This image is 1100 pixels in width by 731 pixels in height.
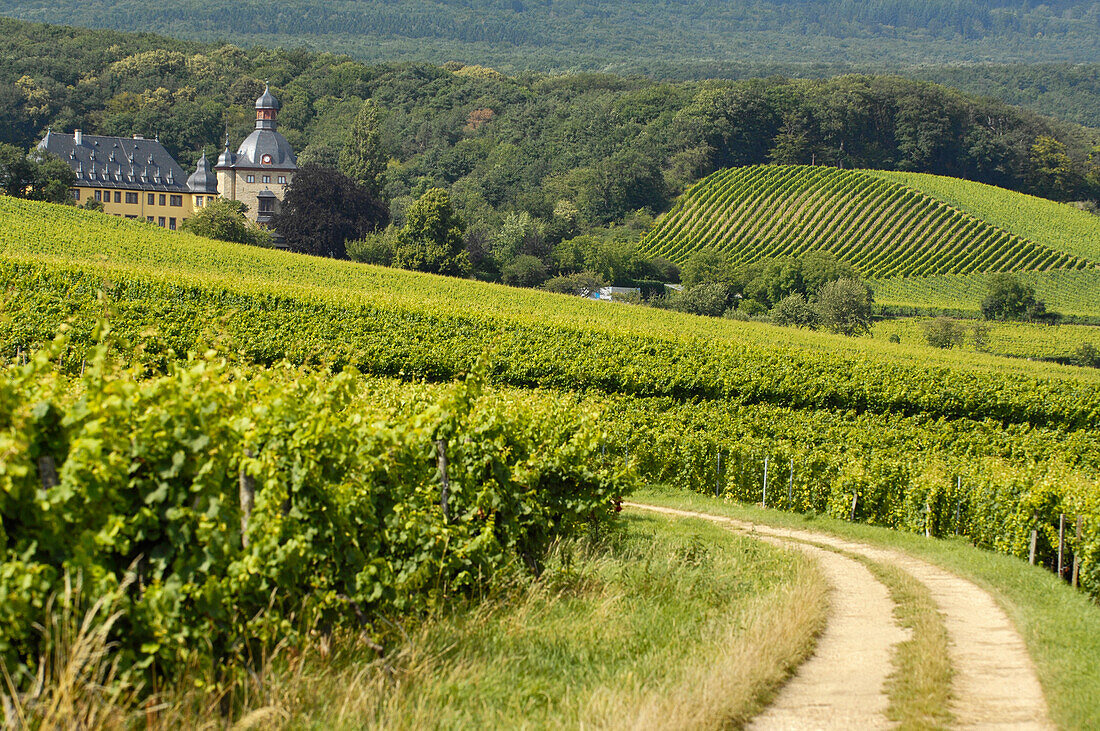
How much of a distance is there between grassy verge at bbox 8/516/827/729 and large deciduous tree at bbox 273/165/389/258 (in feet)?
220

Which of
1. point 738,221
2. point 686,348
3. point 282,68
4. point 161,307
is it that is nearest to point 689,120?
point 738,221

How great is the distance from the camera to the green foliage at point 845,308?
2753 inches

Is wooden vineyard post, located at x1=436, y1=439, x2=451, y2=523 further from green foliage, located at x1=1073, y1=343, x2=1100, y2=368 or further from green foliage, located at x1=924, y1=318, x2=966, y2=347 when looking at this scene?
green foliage, located at x1=1073, y1=343, x2=1100, y2=368

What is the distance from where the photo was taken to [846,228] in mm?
102500

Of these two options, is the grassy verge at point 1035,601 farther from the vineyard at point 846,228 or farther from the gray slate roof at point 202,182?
the gray slate roof at point 202,182

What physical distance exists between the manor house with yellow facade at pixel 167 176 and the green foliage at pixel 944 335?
65.4 m

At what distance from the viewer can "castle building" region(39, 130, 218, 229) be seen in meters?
103

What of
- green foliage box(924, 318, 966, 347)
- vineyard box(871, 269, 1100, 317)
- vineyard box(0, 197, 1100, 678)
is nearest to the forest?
vineyard box(871, 269, 1100, 317)

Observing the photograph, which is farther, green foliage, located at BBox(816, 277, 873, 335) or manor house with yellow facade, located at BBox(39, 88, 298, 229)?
manor house with yellow facade, located at BBox(39, 88, 298, 229)

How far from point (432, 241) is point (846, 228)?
49608mm

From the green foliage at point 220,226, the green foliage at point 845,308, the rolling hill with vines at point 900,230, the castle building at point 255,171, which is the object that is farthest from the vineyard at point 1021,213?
the green foliage at point 220,226

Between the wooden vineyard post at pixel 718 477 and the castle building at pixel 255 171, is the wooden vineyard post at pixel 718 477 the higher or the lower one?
the lower one

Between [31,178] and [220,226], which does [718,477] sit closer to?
[220,226]

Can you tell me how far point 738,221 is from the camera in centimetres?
10631
